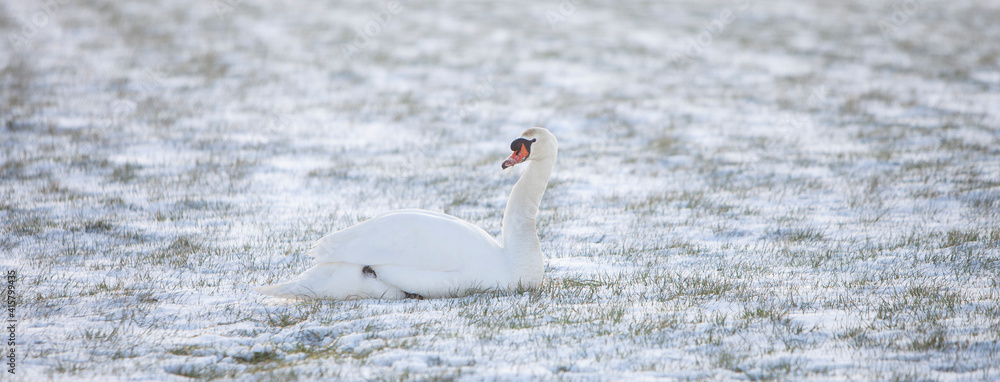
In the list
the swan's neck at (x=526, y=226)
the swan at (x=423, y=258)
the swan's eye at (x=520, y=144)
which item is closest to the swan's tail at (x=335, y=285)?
the swan at (x=423, y=258)

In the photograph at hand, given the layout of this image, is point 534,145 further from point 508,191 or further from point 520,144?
point 508,191

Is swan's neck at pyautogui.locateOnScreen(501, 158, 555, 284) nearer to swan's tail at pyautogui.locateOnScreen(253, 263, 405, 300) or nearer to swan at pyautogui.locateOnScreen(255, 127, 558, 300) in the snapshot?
swan at pyautogui.locateOnScreen(255, 127, 558, 300)

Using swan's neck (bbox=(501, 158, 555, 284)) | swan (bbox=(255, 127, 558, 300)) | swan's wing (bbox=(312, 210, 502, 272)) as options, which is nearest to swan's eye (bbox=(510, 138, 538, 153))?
swan (bbox=(255, 127, 558, 300))

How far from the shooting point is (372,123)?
1402 cm

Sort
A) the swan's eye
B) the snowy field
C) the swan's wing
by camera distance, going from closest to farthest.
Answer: the snowy field, the swan's wing, the swan's eye

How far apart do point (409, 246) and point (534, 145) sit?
1.17 m

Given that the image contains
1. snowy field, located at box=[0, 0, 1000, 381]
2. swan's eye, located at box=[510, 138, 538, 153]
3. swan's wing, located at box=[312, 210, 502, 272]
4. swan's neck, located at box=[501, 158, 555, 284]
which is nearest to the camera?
snowy field, located at box=[0, 0, 1000, 381]

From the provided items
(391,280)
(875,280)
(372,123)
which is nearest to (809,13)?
(372,123)

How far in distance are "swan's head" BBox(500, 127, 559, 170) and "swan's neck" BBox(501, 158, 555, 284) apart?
0.07 meters

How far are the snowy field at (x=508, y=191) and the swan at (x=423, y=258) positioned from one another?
15 centimetres

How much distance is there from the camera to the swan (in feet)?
17.4

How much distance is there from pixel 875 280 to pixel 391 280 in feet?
12.4

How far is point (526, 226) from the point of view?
5.60 meters

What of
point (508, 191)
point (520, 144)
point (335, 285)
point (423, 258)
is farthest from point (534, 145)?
point (508, 191)
